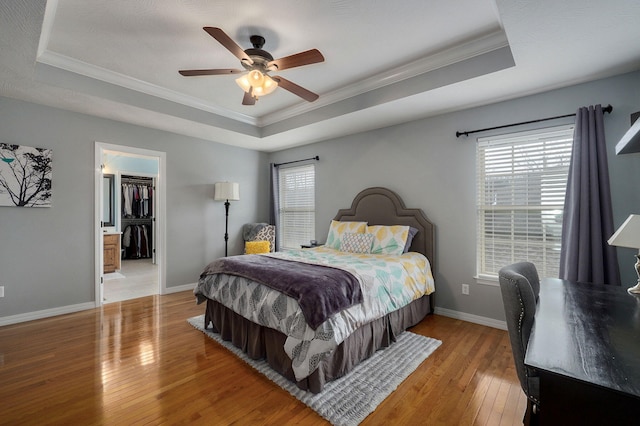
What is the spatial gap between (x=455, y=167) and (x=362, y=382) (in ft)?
8.62

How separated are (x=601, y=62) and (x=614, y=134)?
2.14 ft

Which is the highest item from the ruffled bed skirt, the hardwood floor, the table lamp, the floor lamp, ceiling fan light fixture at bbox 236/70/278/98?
ceiling fan light fixture at bbox 236/70/278/98

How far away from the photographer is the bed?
77.9 inches

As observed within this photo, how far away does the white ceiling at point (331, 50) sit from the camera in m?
2.03

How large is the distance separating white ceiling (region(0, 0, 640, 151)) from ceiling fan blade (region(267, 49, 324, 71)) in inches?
13.4

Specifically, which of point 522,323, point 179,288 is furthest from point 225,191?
point 522,323

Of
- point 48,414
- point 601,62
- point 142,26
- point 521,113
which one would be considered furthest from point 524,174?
point 48,414

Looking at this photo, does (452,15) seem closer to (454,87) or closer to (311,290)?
(454,87)

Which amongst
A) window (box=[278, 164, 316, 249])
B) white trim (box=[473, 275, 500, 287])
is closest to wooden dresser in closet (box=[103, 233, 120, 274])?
window (box=[278, 164, 316, 249])

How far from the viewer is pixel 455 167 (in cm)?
347

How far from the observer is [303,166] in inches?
208

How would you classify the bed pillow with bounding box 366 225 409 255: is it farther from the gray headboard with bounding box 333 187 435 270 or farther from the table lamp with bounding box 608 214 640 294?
the table lamp with bounding box 608 214 640 294

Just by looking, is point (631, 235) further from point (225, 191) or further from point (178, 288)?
point (178, 288)

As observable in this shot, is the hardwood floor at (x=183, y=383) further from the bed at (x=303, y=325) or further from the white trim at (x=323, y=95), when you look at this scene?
the white trim at (x=323, y=95)
